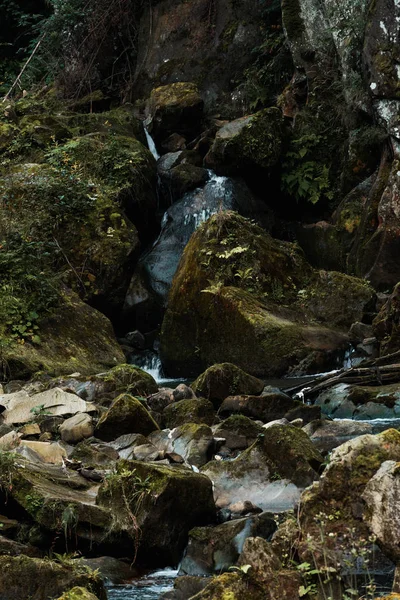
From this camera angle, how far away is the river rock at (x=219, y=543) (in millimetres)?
4742

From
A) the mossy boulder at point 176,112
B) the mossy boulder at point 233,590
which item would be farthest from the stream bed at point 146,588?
the mossy boulder at point 176,112

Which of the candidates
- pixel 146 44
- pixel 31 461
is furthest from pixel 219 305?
pixel 146 44

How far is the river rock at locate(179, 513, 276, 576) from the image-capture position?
4.74m

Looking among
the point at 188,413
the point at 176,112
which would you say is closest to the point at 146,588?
the point at 188,413

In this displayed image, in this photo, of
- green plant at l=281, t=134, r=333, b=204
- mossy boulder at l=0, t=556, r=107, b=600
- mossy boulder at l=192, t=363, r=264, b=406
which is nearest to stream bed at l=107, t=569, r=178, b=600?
mossy boulder at l=0, t=556, r=107, b=600

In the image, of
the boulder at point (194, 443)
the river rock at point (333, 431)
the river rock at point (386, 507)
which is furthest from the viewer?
the river rock at point (333, 431)

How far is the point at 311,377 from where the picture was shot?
11320mm

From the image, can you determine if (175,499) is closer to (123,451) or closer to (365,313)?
(123,451)

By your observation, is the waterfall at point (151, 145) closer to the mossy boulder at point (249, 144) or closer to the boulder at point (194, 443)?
the mossy boulder at point (249, 144)

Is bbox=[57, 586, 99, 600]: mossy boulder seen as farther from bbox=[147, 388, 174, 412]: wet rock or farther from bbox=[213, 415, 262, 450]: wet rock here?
bbox=[147, 388, 174, 412]: wet rock

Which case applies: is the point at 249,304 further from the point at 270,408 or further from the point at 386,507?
the point at 386,507

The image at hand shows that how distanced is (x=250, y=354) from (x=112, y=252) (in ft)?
11.3

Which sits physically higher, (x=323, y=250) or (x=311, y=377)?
(x=323, y=250)

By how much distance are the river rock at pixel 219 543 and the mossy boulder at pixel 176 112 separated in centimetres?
1461
